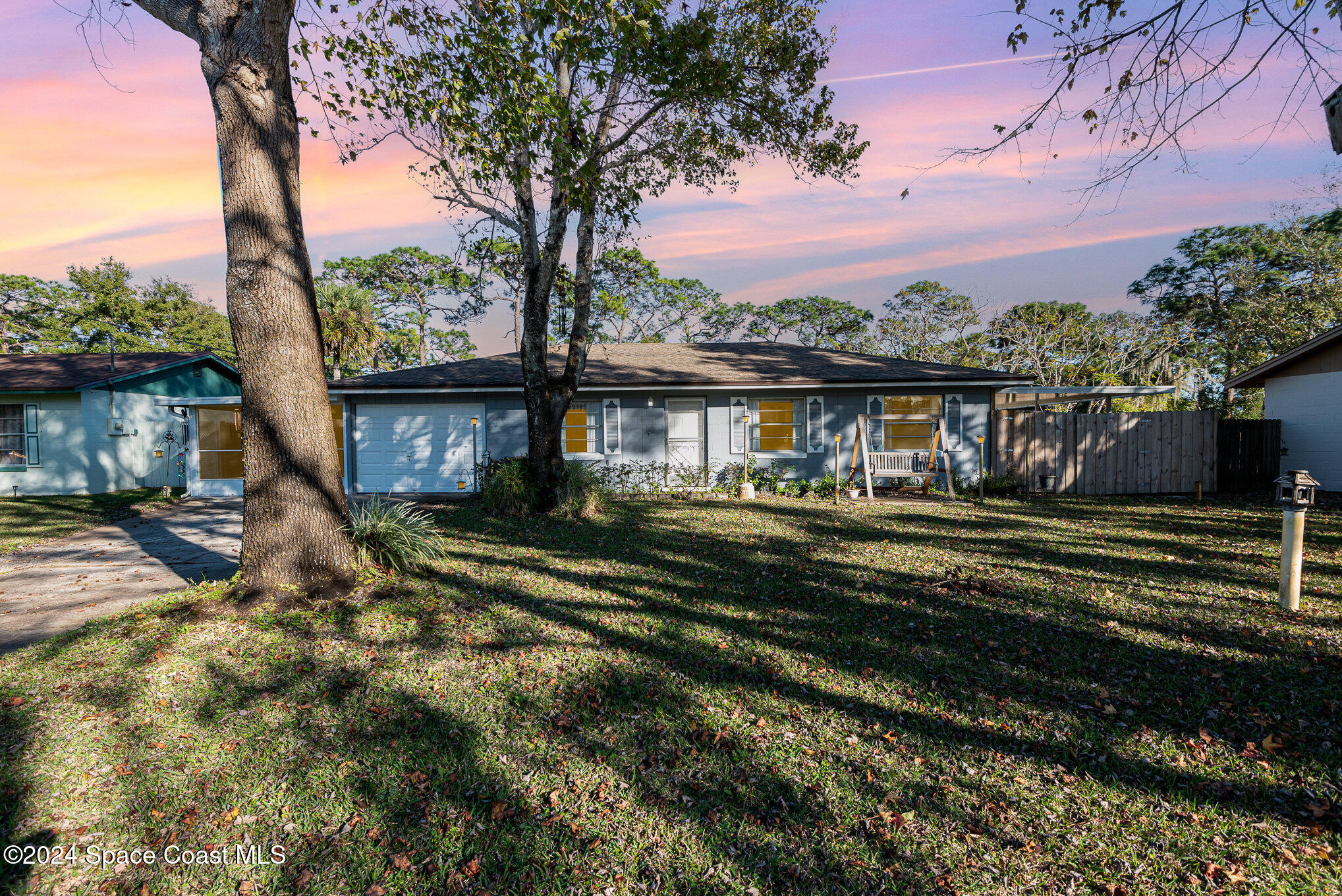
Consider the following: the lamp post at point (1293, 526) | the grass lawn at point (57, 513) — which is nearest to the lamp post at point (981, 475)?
the lamp post at point (1293, 526)

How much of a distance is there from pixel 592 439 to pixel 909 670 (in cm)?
1118

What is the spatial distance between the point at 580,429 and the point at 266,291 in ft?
31.8

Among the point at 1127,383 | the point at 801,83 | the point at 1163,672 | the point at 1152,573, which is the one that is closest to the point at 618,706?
the point at 1163,672

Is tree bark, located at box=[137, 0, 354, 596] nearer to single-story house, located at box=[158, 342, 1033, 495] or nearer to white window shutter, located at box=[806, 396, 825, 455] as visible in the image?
single-story house, located at box=[158, 342, 1033, 495]

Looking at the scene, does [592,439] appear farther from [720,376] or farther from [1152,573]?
[1152,573]

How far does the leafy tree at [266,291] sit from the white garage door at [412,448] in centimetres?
941

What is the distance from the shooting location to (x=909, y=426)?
715 inches

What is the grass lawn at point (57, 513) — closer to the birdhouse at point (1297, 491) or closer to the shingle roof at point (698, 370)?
the shingle roof at point (698, 370)

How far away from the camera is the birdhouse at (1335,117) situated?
2836mm

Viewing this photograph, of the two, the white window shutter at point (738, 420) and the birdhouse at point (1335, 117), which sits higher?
the birdhouse at point (1335, 117)

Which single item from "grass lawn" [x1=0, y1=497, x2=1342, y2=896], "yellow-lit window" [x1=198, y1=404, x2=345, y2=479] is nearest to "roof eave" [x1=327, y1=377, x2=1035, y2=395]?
"yellow-lit window" [x1=198, y1=404, x2=345, y2=479]

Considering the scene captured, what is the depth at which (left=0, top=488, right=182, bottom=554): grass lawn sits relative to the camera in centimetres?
970

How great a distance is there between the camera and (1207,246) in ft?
93.9

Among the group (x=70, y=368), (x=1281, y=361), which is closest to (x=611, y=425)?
(x=1281, y=361)
